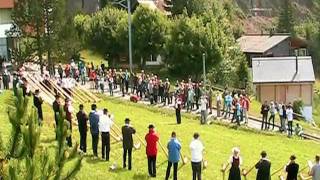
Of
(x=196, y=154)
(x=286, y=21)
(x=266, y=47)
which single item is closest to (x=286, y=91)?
(x=266, y=47)

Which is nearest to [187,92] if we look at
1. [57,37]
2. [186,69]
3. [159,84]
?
[159,84]

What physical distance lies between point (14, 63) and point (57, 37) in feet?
13.0

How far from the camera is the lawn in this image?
23.3m

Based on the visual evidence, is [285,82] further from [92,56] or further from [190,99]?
[92,56]

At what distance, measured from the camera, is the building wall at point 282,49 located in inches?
3440

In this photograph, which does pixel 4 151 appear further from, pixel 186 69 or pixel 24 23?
pixel 186 69

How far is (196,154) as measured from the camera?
69.1 ft

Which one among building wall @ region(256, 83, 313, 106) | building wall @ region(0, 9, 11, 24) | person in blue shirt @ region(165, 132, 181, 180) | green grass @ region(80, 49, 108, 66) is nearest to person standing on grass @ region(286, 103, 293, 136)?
person in blue shirt @ region(165, 132, 181, 180)

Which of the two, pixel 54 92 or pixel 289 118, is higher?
pixel 54 92

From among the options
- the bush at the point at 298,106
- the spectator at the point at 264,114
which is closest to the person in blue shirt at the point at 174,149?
the spectator at the point at 264,114

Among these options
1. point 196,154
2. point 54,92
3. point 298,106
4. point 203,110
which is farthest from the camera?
point 298,106

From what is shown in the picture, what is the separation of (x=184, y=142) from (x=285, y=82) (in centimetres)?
3034

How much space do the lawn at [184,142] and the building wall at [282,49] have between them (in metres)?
49.0

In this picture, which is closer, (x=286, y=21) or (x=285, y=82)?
(x=285, y=82)
